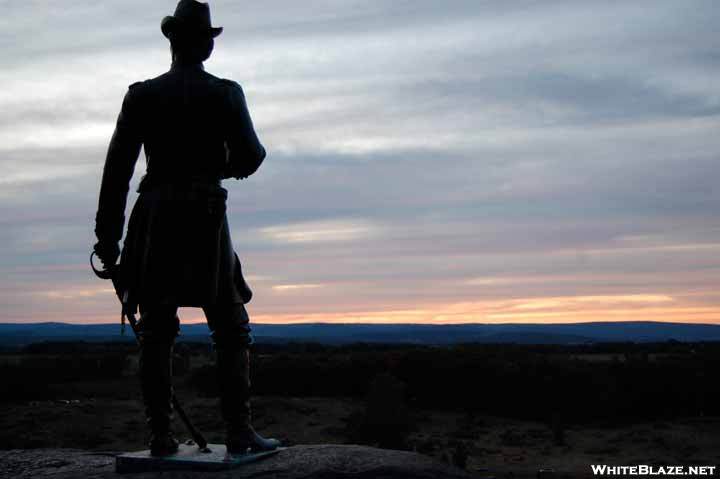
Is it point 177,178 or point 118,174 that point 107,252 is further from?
point 177,178

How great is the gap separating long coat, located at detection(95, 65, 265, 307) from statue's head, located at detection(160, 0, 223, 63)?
0.14 meters

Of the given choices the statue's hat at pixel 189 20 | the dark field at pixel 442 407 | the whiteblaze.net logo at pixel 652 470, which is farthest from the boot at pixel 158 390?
the dark field at pixel 442 407

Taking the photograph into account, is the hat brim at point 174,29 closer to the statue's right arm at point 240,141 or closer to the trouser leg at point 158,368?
the statue's right arm at point 240,141

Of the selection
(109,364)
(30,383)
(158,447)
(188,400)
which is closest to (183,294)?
(158,447)

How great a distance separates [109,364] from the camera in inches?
1281

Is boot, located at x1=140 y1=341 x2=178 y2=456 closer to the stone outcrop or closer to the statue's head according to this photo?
the stone outcrop

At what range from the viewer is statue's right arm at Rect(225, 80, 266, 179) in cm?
629

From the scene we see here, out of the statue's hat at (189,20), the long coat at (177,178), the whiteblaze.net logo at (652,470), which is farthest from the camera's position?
the whiteblaze.net logo at (652,470)

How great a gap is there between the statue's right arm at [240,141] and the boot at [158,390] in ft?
4.15

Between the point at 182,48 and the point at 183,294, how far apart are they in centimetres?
166

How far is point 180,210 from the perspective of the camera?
6.16m

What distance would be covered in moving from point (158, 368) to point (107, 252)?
33.1 inches

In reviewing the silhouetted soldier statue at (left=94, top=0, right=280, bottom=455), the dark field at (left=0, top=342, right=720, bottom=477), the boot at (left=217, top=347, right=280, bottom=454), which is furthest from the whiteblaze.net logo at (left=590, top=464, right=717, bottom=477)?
the silhouetted soldier statue at (left=94, top=0, right=280, bottom=455)

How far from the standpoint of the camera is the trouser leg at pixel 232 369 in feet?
20.9
